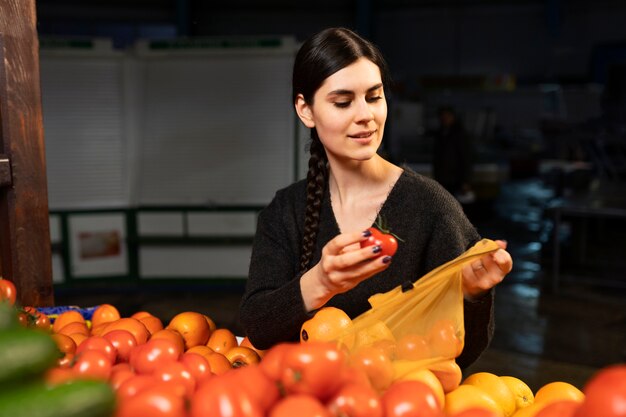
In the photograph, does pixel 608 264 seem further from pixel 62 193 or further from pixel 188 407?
pixel 188 407

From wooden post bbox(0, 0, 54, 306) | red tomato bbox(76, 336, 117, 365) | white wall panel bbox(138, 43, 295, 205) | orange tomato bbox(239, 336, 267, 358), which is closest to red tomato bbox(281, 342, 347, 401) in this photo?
red tomato bbox(76, 336, 117, 365)

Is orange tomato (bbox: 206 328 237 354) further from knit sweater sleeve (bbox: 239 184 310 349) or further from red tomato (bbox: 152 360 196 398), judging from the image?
red tomato (bbox: 152 360 196 398)

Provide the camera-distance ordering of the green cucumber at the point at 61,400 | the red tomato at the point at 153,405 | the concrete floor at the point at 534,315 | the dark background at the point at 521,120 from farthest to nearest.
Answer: the dark background at the point at 521,120 < the concrete floor at the point at 534,315 < the red tomato at the point at 153,405 < the green cucumber at the point at 61,400

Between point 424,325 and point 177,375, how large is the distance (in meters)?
0.57

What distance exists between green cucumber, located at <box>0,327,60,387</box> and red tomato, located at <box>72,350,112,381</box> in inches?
10.8

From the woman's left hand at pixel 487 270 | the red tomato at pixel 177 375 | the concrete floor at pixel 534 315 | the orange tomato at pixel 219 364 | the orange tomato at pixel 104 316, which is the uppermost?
the woman's left hand at pixel 487 270

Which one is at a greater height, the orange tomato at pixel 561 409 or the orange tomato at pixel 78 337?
the orange tomato at pixel 561 409

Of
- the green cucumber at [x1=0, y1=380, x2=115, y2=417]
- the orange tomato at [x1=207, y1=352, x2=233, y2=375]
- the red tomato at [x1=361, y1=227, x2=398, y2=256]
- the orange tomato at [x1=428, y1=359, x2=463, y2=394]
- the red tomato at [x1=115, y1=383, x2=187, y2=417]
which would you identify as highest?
the red tomato at [x1=361, y1=227, x2=398, y2=256]

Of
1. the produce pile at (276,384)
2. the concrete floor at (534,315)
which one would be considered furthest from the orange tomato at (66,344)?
the concrete floor at (534,315)

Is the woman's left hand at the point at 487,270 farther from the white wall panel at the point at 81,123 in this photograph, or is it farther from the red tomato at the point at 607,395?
the white wall panel at the point at 81,123

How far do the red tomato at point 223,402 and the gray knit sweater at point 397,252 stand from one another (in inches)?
23.3

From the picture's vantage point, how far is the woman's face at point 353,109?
4.89 feet

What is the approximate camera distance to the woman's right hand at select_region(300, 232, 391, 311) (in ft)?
3.88

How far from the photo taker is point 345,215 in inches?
67.7
